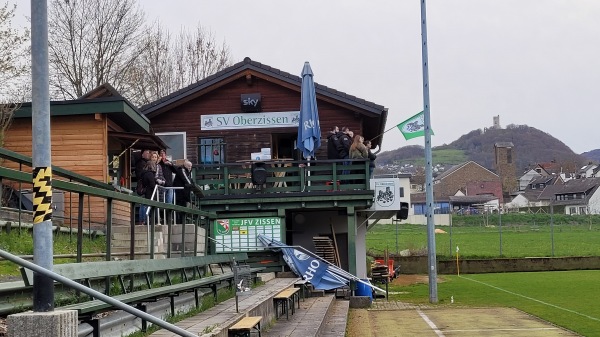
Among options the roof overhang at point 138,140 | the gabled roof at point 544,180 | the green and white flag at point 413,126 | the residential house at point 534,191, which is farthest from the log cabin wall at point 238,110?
the gabled roof at point 544,180

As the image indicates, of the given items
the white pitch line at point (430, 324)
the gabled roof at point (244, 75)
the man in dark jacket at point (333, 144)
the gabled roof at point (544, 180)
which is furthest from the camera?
the gabled roof at point (544, 180)

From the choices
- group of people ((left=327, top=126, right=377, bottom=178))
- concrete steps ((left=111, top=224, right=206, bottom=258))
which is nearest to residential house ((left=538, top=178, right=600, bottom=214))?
group of people ((left=327, top=126, right=377, bottom=178))

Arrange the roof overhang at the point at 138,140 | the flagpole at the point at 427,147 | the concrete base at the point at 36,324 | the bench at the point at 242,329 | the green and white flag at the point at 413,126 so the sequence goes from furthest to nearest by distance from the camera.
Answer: the green and white flag at the point at 413,126 → the flagpole at the point at 427,147 → the roof overhang at the point at 138,140 → the bench at the point at 242,329 → the concrete base at the point at 36,324

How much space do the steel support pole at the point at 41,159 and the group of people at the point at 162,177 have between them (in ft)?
34.5

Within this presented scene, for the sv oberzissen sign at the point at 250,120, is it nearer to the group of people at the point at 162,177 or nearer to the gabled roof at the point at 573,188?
the group of people at the point at 162,177

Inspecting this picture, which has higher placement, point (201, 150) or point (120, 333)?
point (201, 150)

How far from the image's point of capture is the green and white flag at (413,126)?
83.2 feet

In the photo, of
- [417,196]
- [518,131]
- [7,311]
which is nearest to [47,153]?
[7,311]

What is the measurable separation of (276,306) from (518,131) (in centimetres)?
17836

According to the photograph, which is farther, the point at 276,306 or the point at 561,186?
the point at 561,186

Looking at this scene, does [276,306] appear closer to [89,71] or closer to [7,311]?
[7,311]

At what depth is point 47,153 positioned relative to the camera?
6340 mm

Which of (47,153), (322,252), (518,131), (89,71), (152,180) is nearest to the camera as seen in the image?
(47,153)

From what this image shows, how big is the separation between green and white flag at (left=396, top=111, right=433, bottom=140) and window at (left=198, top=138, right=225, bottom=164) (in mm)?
5895
